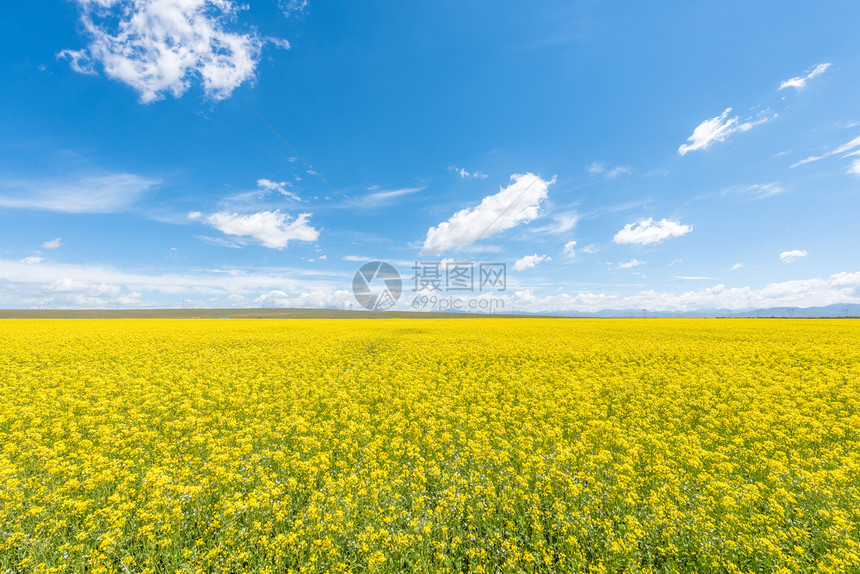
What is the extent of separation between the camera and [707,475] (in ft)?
21.4

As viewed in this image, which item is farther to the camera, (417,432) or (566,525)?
(417,432)

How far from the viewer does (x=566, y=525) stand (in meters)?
5.32

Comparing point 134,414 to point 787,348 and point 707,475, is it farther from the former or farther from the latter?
point 787,348

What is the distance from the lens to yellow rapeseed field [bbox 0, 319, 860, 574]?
4.92m

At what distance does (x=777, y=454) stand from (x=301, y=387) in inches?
607

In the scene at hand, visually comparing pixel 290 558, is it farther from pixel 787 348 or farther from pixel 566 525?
pixel 787 348

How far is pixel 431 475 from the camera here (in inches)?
275

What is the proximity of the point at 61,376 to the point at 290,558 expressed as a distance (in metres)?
17.3

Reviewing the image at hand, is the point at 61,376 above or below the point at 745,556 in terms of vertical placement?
above

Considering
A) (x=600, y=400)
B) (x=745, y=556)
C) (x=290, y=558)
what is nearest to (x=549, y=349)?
(x=600, y=400)

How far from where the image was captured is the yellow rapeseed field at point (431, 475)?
4.92 meters

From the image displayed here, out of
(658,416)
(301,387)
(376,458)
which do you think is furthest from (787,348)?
(301,387)

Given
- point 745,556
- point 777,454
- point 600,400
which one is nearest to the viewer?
point 745,556

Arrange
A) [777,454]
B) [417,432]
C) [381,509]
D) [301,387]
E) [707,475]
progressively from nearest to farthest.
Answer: [381,509] → [707,475] → [777,454] → [417,432] → [301,387]
